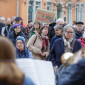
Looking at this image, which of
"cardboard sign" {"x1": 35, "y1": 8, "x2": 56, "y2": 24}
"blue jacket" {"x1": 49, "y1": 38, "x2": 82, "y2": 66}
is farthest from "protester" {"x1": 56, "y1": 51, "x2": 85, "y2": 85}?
"cardboard sign" {"x1": 35, "y1": 8, "x2": 56, "y2": 24}

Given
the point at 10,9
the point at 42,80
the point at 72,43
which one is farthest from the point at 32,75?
the point at 10,9

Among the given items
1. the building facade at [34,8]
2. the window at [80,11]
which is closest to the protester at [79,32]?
the building facade at [34,8]

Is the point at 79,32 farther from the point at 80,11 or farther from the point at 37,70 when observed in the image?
the point at 80,11

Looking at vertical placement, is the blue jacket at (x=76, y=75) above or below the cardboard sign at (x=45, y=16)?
below

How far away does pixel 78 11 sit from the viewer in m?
33.6

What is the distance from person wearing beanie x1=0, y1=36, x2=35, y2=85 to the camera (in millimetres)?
2811

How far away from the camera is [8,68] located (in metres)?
2.85

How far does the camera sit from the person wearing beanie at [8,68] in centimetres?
281

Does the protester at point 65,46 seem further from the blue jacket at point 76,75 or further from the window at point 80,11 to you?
the window at point 80,11

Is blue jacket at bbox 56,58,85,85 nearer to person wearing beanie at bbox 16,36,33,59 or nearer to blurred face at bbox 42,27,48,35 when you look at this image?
person wearing beanie at bbox 16,36,33,59

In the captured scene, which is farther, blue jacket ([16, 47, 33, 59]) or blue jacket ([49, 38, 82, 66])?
blue jacket ([16, 47, 33, 59])

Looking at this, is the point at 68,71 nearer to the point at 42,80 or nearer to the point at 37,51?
the point at 42,80

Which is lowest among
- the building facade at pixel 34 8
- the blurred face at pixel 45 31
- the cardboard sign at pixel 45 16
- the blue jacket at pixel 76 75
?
the blue jacket at pixel 76 75

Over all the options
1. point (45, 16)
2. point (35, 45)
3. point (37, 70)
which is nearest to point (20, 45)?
point (35, 45)
